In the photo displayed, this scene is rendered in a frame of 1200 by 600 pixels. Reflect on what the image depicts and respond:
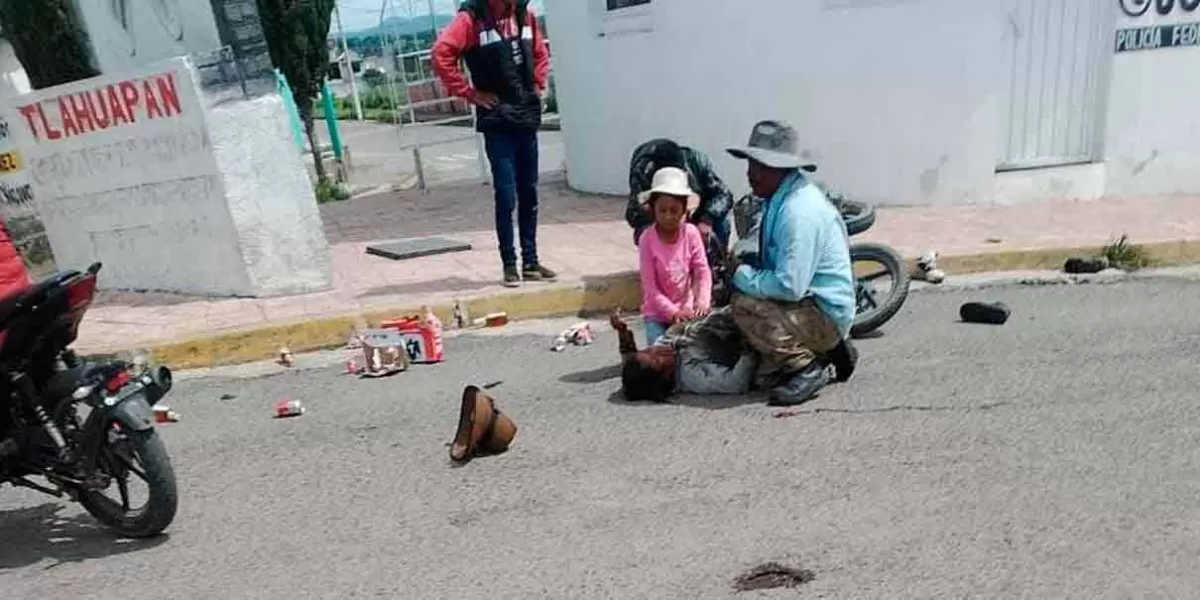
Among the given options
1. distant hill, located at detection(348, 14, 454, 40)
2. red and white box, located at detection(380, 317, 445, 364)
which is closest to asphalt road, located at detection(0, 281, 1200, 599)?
red and white box, located at detection(380, 317, 445, 364)

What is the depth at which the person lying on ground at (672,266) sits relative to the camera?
4.76 m

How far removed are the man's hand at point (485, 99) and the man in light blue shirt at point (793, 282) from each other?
2160 mm

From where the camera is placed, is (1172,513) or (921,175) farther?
(921,175)

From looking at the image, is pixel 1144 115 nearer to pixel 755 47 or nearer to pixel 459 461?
pixel 755 47

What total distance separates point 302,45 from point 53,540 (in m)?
11.0

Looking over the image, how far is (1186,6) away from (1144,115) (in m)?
0.87

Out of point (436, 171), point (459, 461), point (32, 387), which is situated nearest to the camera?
point (32, 387)

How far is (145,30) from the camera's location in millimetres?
6418

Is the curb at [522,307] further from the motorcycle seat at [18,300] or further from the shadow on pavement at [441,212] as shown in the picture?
the motorcycle seat at [18,300]

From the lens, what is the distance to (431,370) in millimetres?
5281

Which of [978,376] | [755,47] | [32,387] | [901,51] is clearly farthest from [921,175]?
[32,387]

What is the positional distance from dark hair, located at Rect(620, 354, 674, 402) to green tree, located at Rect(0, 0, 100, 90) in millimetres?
6805

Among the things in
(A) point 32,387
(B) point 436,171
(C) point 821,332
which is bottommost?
(B) point 436,171

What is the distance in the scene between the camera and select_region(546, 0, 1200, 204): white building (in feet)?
25.3
